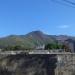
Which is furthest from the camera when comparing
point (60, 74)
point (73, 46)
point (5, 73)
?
point (73, 46)

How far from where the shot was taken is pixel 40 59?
1374cm

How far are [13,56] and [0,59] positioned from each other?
1.86 ft

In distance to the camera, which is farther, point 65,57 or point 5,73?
point 65,57

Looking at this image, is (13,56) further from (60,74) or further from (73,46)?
(73,46)

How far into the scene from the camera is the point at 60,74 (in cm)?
1416

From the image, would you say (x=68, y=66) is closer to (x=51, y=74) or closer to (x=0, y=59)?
(x=51, y=74)

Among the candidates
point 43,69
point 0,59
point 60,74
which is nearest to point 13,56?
point 0,59

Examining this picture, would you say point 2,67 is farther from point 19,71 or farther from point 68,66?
point 68,66

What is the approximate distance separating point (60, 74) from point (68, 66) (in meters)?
0.66

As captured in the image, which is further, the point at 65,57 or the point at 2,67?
the point at 65,57

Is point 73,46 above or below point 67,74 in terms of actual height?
above

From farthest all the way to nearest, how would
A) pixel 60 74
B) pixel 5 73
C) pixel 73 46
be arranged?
pixel 73 46, pixel 60 74, pixel 5 73

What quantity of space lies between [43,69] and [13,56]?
56.1 inches

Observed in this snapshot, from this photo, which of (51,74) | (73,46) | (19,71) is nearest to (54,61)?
(51,74)
